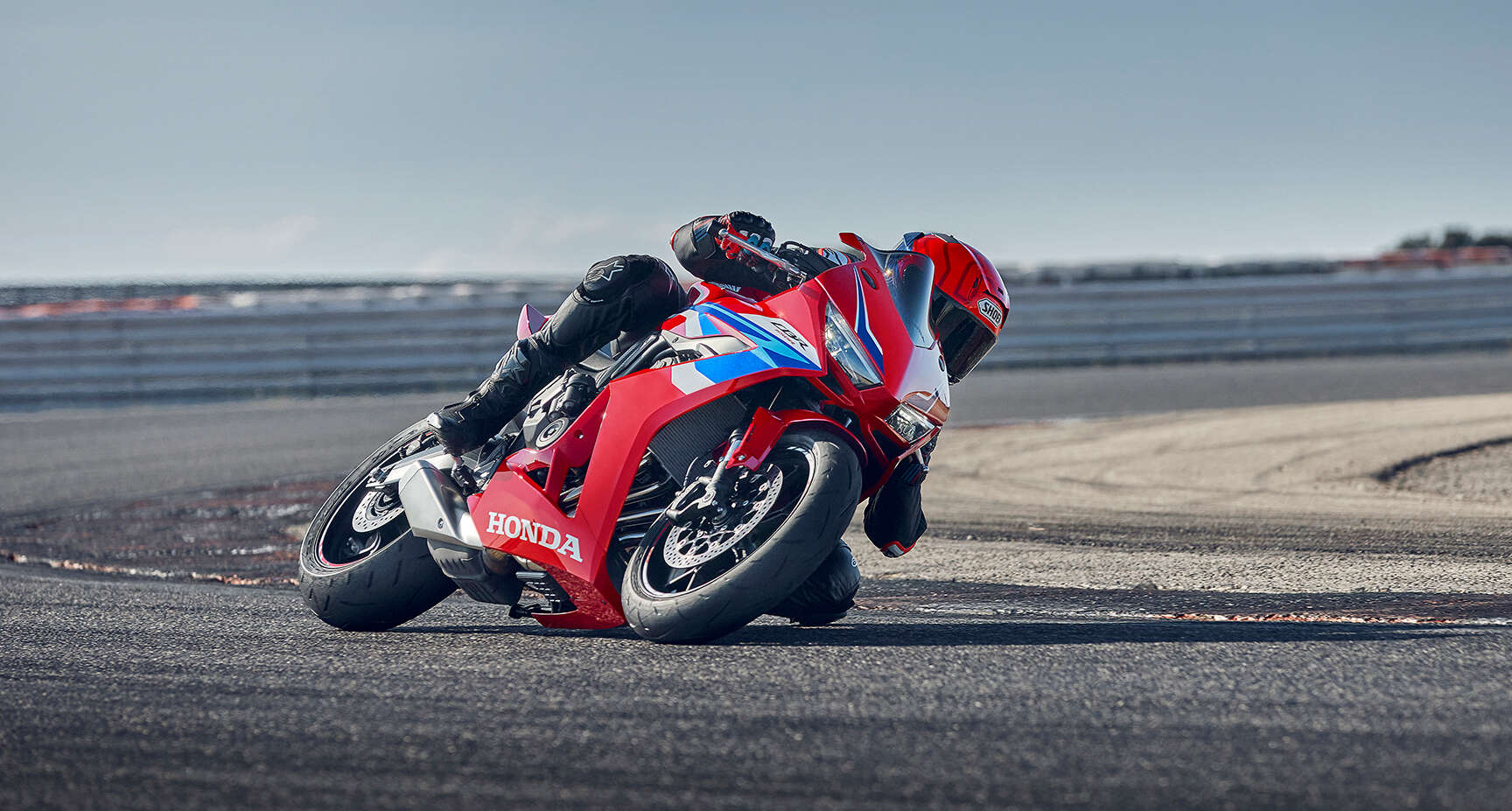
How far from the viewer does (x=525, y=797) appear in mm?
2645

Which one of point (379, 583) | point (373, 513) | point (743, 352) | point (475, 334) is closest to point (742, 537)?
point (743, 352)

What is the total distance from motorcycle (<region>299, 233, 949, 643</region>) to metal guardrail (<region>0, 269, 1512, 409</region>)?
517 inches

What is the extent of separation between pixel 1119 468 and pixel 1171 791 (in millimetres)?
6514

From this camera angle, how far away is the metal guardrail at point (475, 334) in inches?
671

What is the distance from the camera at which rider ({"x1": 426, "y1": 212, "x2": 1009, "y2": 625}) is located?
431cm

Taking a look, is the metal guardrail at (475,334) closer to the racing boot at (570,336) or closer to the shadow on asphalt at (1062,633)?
the racing boot at (570,336)

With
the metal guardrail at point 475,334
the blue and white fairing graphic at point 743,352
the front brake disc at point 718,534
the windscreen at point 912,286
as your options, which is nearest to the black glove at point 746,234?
the blue and white fairing graphic at point 743,352

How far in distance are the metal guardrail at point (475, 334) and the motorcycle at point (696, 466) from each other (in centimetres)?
1313

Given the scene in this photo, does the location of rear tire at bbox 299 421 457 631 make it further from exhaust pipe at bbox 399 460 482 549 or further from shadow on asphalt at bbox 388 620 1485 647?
shadow on asphalt at bbox 388 620 1485 647

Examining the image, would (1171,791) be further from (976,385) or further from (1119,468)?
(976,385)

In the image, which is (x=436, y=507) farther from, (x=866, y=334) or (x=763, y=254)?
(x=866, y=334)

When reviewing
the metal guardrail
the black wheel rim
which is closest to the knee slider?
the black wheel rim

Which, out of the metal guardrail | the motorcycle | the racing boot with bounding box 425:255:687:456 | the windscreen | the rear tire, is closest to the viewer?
the motorcycle

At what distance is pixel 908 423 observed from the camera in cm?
405
